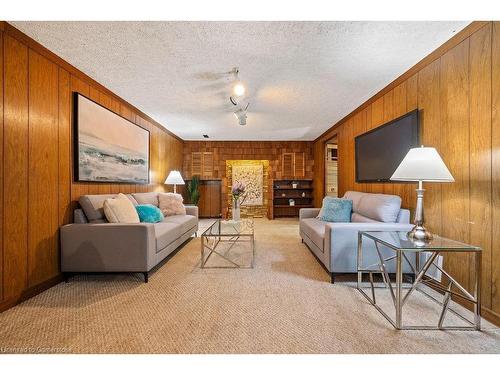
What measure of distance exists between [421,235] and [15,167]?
334cm

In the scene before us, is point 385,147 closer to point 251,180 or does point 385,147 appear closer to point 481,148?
point 481,148

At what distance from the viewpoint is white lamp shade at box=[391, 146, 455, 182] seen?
5.71 feet

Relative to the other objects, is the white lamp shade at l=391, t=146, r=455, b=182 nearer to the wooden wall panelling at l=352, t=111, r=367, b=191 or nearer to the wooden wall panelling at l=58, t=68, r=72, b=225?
the wooden wall panelling at l=352, t=111, r=367, b=191

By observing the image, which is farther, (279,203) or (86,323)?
(279,203)

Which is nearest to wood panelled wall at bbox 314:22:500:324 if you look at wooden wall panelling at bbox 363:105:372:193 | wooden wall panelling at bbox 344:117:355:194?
wooden wall panelling at bbox 363:105:372:193

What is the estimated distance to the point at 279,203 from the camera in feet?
23.5

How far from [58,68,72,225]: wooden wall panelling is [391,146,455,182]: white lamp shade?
3.24 m

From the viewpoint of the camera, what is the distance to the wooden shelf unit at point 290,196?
7074mm

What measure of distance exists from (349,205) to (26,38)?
4021 mm

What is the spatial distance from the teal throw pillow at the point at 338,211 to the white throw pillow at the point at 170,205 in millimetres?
2524

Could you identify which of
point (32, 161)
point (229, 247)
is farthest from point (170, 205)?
point (32, 161)
